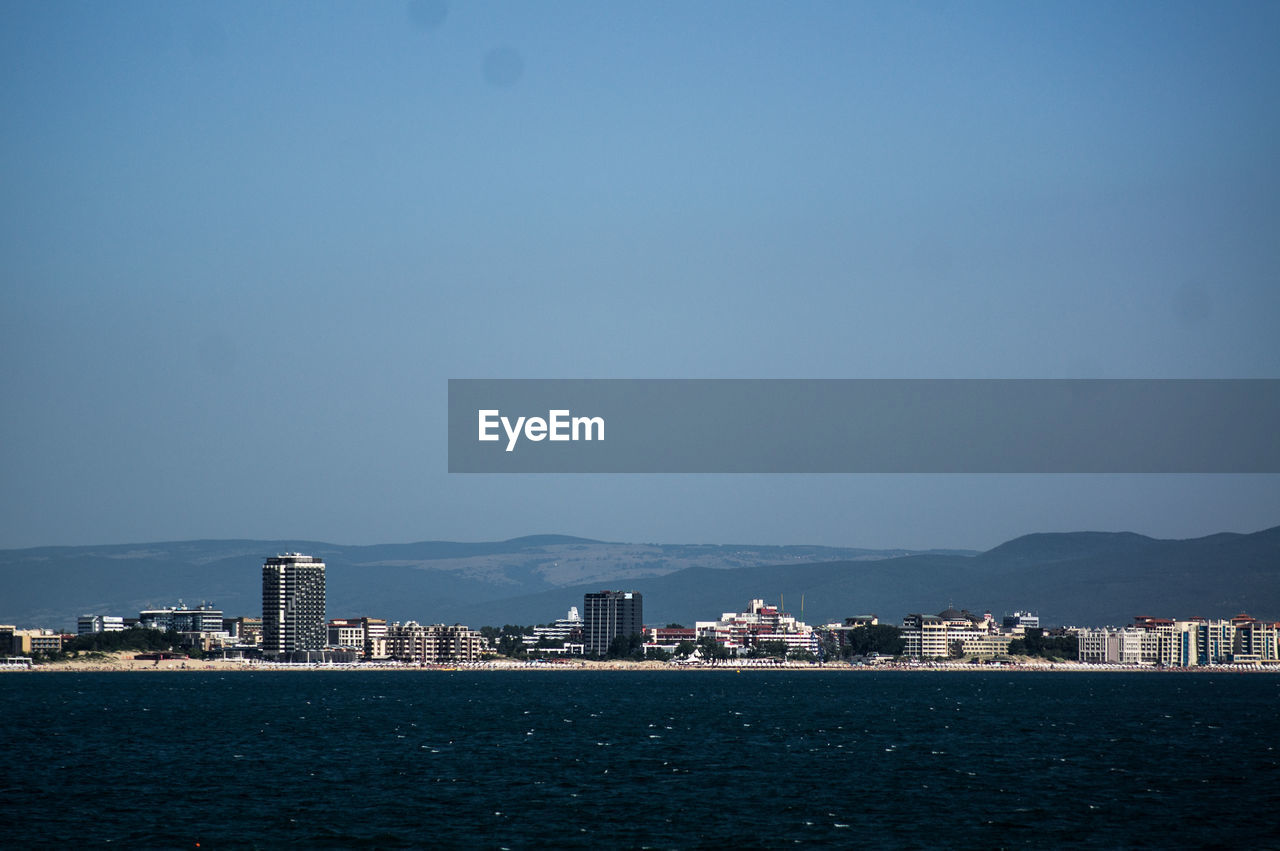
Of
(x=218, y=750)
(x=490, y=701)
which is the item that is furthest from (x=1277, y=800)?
(x=490, y=701)

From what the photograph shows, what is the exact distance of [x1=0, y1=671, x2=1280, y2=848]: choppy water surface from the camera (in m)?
50.8

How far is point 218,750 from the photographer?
8125cm

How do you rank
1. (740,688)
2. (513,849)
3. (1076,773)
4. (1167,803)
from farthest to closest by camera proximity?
1. (740,688)
2. (1076,773)
3. (1167,803)
4. (513,849)

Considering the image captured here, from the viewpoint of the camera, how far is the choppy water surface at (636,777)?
50812 mm

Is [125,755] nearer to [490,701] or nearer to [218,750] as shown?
[218,750]

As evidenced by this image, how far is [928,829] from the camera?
169 ft

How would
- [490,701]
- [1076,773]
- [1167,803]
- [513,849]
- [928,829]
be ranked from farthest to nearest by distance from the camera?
1. [490,701]
2. [1076,773]
3. [1167,803]
4. [928,829]
5. [513,849]

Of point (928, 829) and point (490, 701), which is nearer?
point (928, 829)

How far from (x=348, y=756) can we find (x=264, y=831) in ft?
88.1

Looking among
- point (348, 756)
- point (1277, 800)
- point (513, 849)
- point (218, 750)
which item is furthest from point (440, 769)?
point (1277, 800)

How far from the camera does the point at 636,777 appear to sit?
6706 cm

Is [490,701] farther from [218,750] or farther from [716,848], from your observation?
[716,848]

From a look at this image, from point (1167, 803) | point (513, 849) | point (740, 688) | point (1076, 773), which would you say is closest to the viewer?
point (513, 849)

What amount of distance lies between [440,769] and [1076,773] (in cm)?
2993
